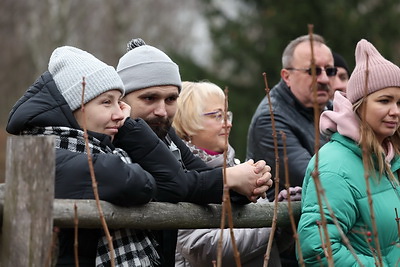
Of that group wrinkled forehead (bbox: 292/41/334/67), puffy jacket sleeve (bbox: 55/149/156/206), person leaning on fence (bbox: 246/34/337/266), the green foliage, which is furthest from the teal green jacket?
the green foliage

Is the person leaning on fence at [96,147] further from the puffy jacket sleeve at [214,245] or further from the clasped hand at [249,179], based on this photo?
the puffy jacket sleeve at [214,245]

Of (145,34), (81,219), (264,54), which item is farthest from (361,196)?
(145,34)

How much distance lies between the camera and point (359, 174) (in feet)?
14.4

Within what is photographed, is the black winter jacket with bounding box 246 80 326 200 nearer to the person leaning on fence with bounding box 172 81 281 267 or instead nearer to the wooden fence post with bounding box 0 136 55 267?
the person leaning on fence with bounding box 172 81 281 267

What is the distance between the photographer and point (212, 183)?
4.12 metres

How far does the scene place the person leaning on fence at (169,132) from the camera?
162 inches

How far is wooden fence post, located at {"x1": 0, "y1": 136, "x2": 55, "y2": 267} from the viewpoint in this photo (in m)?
3.25

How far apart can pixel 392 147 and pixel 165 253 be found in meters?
1.32

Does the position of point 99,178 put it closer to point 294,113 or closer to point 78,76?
point 78,76

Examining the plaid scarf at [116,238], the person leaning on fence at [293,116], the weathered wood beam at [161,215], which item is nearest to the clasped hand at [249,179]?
the weathered wood beam at [161,215]

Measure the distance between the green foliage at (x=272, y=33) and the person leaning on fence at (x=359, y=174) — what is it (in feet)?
41.0

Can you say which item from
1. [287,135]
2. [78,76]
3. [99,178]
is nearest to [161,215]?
[99,178]

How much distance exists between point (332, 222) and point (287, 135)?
74.7 inches

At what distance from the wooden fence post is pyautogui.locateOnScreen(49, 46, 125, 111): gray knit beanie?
0.66 metres
